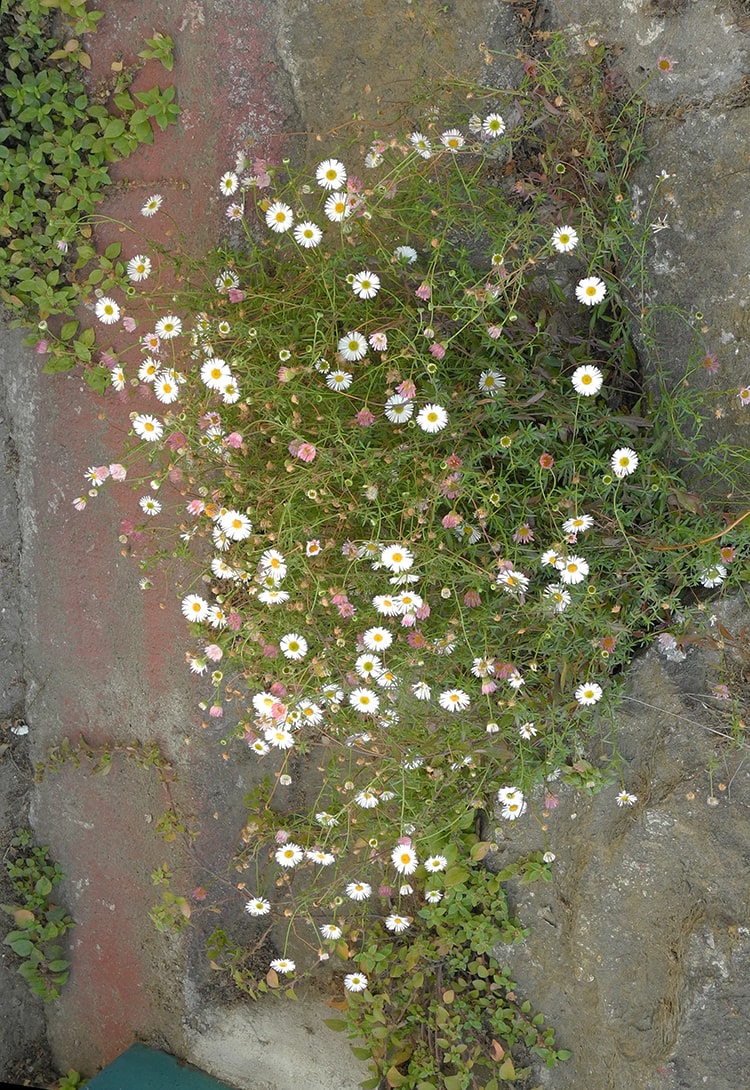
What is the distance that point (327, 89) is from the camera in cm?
274

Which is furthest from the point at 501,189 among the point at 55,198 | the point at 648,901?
the point at 648,901

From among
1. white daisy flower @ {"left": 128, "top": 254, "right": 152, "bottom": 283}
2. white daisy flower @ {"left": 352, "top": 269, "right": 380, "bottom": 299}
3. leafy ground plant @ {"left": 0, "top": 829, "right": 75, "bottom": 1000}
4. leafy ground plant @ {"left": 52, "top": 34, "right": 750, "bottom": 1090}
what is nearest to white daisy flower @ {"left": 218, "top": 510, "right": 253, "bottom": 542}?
leafy ground plant @ {"left": 52, "top": 34, "right": 750, "bottom": 1090}

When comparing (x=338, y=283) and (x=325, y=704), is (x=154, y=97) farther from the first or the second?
(x=325, y=704)

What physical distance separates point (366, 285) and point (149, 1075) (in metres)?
2.76

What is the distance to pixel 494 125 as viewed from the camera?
2.41 meters

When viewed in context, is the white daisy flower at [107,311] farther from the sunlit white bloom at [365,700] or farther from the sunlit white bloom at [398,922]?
the sunlit white bloom at [398,922]

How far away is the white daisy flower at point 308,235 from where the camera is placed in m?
2.35

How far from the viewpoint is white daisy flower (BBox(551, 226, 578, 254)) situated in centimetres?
222

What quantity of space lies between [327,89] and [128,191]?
750mm

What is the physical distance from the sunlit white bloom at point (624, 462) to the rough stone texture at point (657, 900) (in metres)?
0.54

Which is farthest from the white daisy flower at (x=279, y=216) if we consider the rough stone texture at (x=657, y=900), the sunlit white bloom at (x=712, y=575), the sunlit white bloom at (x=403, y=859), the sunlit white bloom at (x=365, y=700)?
the sunlit white bloom at (x=403, y=859)

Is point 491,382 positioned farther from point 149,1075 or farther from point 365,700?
point 149,1075

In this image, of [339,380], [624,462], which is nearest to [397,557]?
[339,380]

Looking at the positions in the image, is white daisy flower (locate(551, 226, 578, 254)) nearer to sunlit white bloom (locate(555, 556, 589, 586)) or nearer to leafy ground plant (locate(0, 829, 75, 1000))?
sunlit white bloom (locate(555, 556, 589, 586))
